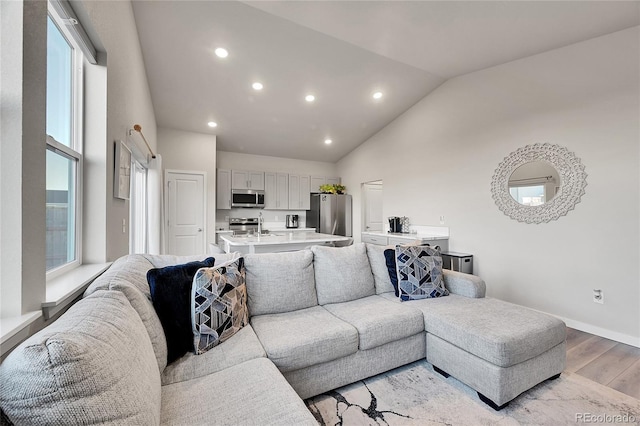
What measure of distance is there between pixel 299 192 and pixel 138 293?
521 centimetres

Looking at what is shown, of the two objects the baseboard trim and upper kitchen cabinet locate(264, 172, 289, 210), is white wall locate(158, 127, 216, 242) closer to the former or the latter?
upper kitchen cabinet locate(264, 172, 289, 210)

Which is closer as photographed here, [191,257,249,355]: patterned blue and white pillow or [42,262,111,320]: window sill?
[42,262,111,320]: window sill

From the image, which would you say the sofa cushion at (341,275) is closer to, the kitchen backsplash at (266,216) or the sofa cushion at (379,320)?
the sofa cushion at (379,320)

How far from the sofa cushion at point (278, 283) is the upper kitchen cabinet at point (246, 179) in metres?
3.86

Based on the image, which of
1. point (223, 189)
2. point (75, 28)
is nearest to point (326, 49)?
point (75, 28)

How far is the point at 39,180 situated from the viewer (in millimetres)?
1012

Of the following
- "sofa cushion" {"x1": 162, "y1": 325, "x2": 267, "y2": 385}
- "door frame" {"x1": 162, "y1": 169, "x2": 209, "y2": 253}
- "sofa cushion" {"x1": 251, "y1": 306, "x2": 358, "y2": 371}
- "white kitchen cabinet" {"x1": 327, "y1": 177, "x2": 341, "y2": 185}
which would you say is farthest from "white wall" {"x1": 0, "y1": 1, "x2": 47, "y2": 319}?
"white kitchen cabinet" {"x1": 327, "y1": 177, "x2": 341, "y2": 185}

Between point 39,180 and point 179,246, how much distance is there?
167 inches

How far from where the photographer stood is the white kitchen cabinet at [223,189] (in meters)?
5.55

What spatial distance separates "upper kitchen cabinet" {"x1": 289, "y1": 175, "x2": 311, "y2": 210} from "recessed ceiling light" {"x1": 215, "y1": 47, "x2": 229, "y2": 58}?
3.25 metres

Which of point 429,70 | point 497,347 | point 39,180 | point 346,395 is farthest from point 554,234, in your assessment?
point 39,180

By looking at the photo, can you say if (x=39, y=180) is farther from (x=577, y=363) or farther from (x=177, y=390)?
(x=577, y=363)

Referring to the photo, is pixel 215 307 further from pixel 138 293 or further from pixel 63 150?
pixel 63 150

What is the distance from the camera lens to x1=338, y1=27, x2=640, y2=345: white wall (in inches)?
101
